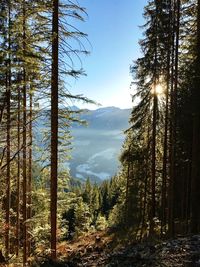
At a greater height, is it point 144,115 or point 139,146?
point 144,115

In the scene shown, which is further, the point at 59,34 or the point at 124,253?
the point at 59,34

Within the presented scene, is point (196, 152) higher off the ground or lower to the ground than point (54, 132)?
lower

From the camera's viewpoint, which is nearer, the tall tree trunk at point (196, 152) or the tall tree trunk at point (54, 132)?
the tall tree trunk at point (54, 132)

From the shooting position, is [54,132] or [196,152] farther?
[196,152]

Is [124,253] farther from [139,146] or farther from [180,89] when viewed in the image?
[139,146]

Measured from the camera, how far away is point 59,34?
1252 cm

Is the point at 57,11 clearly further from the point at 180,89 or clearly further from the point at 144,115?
Answer: the point at 144,115

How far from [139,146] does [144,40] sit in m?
9.49

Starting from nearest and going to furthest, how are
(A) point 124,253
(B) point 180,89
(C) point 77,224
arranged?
(A) point 124,253 → (B) point 180,89 → (C) point 77,224

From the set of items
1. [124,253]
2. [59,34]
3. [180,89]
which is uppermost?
[59,34]

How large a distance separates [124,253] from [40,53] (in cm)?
695

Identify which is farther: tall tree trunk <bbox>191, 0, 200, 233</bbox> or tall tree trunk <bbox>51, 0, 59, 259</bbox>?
tall tree trunk <bbox>191, 0, 200, 233</bbox>

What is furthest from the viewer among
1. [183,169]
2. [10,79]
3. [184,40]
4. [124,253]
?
[183,169]

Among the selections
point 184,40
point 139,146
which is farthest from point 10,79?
point 139,146
